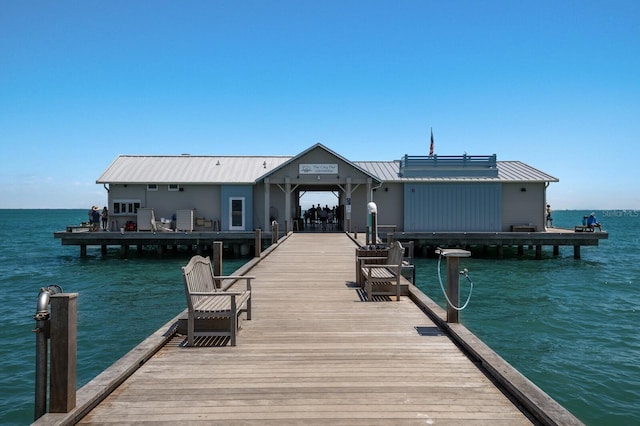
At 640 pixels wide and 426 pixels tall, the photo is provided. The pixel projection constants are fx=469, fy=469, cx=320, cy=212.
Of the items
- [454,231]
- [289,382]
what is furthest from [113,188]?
[289,382]

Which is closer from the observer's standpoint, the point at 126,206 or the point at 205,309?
the point at 205,309

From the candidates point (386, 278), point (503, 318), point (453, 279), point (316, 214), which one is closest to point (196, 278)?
point (453, 279)

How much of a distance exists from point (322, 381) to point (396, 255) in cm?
474

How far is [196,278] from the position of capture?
642 centimetres

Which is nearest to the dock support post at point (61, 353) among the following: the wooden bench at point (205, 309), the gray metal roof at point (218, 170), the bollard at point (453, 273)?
the wooden bench at point (205, 309)

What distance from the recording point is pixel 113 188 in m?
26.5

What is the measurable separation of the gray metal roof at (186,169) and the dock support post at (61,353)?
22884 mm

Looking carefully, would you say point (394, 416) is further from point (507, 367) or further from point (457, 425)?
point (507, 367)

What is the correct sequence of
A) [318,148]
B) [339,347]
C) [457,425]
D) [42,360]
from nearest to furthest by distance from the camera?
[457,425]
[42,360]
[339,347]
[318,148]

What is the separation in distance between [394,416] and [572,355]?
7.49 metres

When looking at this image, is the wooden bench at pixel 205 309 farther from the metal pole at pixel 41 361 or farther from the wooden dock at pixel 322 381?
the metal pole at pixel 41 361

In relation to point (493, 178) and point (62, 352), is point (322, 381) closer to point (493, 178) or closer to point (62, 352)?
point (62, 352)

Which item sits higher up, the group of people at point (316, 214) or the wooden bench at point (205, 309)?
the group of people at point (316, 214)

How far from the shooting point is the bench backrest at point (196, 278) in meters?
5.87
